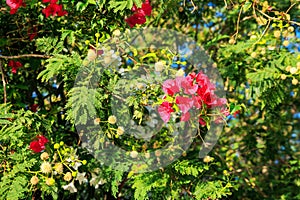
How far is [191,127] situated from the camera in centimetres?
200

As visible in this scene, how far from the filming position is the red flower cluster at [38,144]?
70.3 inches

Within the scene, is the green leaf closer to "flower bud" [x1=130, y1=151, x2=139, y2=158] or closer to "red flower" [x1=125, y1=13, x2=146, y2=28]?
"red flower" [x1=125, y1=13, x2=146, y2=28]

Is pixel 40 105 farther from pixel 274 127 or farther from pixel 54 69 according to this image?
pixel 274 127

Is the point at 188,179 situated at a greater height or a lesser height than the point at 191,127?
lesser

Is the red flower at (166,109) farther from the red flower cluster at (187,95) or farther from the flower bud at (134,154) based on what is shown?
the flower bud at (134,154)

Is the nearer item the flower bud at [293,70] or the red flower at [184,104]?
the red flower at [184,104]

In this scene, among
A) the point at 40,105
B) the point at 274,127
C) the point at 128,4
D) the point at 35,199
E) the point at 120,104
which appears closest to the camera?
the point at 128,4

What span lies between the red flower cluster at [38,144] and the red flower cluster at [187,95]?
0.45m

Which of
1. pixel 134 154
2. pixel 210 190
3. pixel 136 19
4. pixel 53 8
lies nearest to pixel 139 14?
pixel 136 19

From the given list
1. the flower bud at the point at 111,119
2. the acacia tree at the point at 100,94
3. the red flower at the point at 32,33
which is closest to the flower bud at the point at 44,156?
the acacia tree at the point at 100,94

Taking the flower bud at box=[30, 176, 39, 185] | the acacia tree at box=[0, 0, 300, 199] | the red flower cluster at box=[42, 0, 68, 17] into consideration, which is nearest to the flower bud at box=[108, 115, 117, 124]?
the acacia tree at box=[0, 0, 300, 199]

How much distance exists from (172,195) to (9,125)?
0.71 metres

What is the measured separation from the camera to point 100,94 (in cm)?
174

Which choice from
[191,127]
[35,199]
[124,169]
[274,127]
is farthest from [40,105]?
[274,127]
